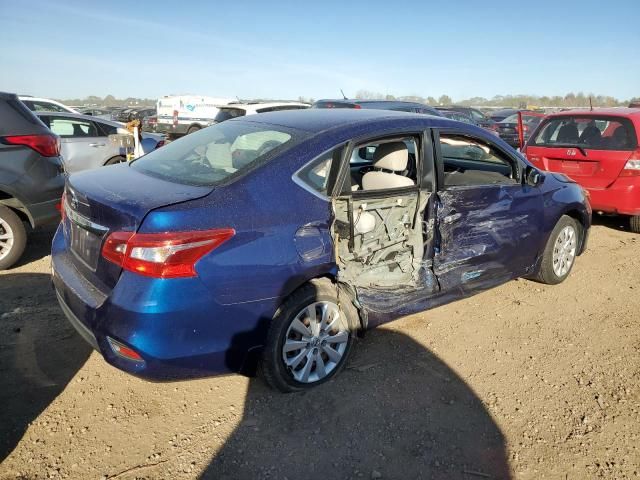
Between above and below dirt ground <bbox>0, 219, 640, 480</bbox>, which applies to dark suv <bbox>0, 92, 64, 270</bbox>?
above

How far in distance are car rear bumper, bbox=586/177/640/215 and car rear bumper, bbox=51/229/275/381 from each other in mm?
5227

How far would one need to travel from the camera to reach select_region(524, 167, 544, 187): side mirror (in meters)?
4.06

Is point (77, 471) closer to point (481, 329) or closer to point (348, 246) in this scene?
point (348, 246)

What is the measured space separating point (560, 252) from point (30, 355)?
178 inches

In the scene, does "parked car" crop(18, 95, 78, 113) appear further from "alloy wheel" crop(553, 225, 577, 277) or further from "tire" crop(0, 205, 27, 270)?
"alloy wheel" crop(553, 225, 577, 277)

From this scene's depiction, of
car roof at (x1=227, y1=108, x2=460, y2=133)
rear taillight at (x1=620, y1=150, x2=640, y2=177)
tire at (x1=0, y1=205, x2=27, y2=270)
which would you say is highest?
car roof at (x1=227, y1=108, x2=460, y2=133)

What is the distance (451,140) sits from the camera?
366 centimetres

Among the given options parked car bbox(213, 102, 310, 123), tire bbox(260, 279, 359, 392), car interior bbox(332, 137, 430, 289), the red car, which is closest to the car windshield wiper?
the red car

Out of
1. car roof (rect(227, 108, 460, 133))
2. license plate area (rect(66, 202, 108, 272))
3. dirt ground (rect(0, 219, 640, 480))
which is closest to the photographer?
dirt ground (rect(0, 219, 640, 480))

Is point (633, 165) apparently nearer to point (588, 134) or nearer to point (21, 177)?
point (588, 134)

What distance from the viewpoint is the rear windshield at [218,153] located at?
2.79 metres

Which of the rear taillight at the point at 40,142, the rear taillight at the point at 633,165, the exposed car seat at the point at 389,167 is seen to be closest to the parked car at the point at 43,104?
the rear taillight at the point at 40,142

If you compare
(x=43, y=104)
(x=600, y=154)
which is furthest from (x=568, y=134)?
(x=43, y=104)

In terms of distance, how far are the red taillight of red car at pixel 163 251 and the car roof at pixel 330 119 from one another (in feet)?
3.69
